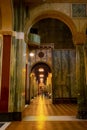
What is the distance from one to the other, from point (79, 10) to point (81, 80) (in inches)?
126

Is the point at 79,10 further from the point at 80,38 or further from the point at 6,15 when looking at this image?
the point at 6,15

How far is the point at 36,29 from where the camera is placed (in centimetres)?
2005

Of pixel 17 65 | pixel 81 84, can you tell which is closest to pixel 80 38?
pixel 81 84

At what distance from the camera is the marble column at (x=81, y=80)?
9.49 metres

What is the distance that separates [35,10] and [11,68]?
301cm

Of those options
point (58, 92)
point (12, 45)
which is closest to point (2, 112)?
point (12, 45)

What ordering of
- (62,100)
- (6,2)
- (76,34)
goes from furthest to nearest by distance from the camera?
(62,100) → (76,34) → (6,2)

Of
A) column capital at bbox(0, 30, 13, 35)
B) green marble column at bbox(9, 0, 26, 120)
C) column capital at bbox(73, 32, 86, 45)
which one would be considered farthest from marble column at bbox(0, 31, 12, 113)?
column capital at bbox(73, 32, 86, 45)

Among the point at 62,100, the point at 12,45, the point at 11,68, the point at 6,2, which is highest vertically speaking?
the point at 6,2

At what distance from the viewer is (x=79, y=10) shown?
10.1m

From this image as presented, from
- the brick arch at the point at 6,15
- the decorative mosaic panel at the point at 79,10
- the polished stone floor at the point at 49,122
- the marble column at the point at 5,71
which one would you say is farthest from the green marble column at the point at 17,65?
the decorative mosaic panel at the point at 79,10

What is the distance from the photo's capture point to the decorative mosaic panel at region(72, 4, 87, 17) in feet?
33.0

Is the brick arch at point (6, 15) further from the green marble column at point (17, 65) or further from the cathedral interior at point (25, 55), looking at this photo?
the green marble column at point (17, 65)

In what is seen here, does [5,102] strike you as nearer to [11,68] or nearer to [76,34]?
[11,68]
